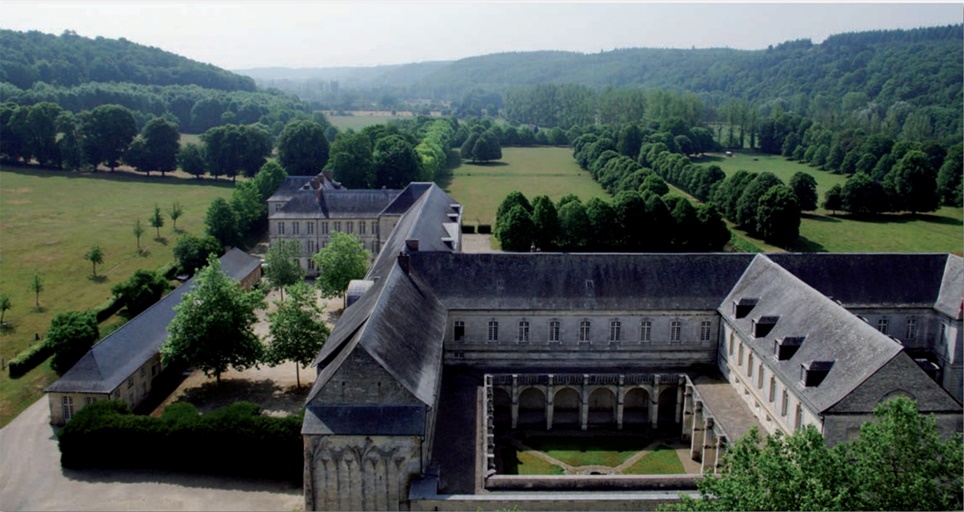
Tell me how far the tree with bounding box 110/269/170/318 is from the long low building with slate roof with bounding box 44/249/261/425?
8913 mm

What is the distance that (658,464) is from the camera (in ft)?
142

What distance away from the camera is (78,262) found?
78.8 metres

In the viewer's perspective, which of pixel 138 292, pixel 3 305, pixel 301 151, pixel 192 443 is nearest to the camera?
pixel 192 443

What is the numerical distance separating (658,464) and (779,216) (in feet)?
183

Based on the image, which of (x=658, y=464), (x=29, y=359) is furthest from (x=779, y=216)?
(x=29, y=359)

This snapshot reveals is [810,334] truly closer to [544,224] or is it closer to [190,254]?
[544,224]

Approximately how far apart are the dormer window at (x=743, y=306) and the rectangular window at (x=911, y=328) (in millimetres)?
11595

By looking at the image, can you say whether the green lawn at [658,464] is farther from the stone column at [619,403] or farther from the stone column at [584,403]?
the stone column at [584,403]

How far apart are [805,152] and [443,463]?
146499 millimetres

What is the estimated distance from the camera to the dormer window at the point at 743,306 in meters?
47.4

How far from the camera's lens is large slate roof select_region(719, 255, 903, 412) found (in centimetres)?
3641

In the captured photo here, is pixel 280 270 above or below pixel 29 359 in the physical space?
above

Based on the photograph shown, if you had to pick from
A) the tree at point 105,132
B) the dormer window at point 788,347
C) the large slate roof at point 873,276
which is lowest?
the dormer window at point 788,347

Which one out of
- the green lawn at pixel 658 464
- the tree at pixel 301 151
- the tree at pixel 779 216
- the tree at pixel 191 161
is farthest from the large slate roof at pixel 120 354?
the tree at pixel 191 161
